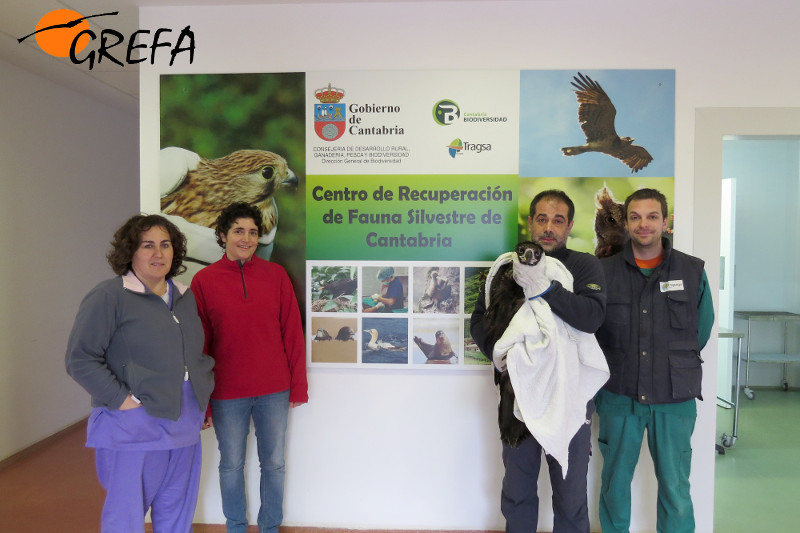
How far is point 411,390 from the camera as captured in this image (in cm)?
267

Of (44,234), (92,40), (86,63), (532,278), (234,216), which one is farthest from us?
(44,234)

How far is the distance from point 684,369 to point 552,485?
2.49 feet

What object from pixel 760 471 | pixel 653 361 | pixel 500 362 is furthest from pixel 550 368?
pixel 760 471

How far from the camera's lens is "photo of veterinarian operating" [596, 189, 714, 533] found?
7.29 ft

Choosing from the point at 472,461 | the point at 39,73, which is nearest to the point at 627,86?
the point at 472,461

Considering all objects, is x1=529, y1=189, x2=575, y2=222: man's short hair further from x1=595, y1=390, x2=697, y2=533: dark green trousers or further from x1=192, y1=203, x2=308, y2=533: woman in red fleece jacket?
x1=192, y1=203, x2=308, y2=533: woman in red fleece jacket

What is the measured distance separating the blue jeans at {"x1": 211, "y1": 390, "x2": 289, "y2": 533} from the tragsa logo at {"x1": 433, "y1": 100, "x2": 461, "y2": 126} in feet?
5.10

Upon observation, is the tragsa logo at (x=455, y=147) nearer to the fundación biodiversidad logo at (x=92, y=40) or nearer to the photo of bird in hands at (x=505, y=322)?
the photo of bird in hands at (x=505, y=322)

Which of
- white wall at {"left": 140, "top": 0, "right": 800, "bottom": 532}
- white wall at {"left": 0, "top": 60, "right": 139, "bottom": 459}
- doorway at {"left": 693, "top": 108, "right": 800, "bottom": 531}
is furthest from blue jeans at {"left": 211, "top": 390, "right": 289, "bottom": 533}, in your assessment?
white wall at {"left": 0, "top": 60, "right": 139, "bottom": 459}

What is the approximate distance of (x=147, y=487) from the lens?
193 cm

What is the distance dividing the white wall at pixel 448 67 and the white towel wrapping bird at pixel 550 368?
2.01 ft

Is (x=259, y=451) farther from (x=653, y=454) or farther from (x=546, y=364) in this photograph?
(x=653, y=454)

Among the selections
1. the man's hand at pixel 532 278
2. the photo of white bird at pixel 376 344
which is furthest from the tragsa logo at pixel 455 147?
the photo of white bird at pixel 376 344

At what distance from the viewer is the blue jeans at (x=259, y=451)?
2.36 metres
